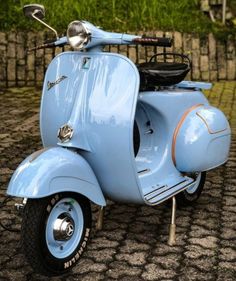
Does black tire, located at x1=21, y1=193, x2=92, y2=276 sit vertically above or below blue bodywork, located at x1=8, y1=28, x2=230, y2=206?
below

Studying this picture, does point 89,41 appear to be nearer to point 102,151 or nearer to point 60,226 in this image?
point 102,151

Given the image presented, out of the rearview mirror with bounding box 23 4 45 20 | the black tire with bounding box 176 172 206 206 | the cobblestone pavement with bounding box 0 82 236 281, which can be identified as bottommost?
the cobblestone pavement with bounding box 0 82 236 281

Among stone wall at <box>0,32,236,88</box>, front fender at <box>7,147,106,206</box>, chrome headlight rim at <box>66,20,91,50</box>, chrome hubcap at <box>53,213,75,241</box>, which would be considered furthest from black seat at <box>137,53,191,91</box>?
stone wall at <box>0,32,236,88</box>

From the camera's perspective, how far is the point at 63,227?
2934 mm

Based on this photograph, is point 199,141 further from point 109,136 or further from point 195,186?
point 109,136

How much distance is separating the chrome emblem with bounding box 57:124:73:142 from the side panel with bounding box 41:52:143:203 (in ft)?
0.08

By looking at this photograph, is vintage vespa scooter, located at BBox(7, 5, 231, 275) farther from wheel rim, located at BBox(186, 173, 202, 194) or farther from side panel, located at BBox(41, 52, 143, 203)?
wheel rim, located at BBox(186, 173, 202, 194)

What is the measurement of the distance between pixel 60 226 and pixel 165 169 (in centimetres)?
97

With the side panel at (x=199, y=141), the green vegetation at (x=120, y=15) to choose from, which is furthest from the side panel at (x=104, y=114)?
the green vegetation at (x=120, y=15)

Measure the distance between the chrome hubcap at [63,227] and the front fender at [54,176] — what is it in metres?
0.17

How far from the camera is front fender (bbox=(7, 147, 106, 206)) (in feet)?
9.12

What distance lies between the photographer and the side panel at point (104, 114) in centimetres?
307

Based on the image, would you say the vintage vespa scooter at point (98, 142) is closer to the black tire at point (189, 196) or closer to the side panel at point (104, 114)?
the side panel at point (104, 114)

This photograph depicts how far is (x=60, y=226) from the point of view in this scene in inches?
115
